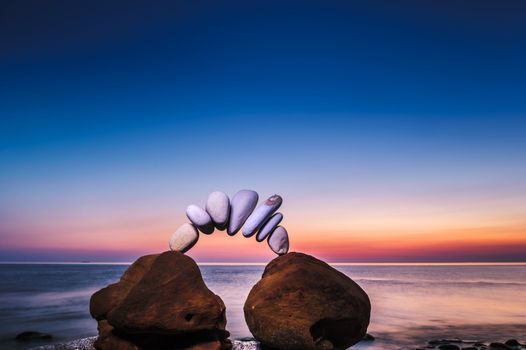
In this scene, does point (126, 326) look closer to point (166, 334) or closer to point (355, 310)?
point (166, 334)

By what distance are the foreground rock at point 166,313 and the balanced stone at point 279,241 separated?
1.15 meters

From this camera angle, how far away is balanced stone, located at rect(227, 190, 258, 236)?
6176 mm

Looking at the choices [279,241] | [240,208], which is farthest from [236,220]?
[279,241]

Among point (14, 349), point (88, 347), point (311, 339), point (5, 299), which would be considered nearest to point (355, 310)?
point (311, 339)

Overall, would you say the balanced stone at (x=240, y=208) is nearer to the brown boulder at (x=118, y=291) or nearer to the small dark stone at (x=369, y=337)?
the brown boulder at (x=118, y=291)

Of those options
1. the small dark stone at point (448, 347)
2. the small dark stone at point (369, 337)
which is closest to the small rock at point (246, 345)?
the small dark stone at point (369, 337)

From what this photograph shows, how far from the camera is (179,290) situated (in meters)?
5.49

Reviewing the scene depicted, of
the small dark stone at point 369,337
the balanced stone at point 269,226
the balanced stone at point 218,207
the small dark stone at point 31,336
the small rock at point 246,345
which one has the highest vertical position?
the balanced stone at point 218,207

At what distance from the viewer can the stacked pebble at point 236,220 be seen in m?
6.12

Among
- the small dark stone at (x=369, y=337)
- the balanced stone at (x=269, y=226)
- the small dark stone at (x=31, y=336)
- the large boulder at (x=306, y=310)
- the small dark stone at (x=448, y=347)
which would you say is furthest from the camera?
the small dark stone at (x=31, y=336)

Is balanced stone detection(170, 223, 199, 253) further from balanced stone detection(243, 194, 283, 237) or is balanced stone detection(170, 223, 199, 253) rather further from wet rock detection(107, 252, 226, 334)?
balanced stone detection(243, 194, 283, 237)

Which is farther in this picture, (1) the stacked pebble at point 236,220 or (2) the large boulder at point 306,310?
(1) the stacked pebble at point 236,220

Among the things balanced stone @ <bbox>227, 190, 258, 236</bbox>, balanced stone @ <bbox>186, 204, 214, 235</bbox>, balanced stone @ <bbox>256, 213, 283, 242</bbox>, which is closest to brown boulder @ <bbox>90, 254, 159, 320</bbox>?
balanced stone @ <bbox>186, 204, 214, 235</bbox>

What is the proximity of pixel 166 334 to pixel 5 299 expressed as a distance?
21387 mm
